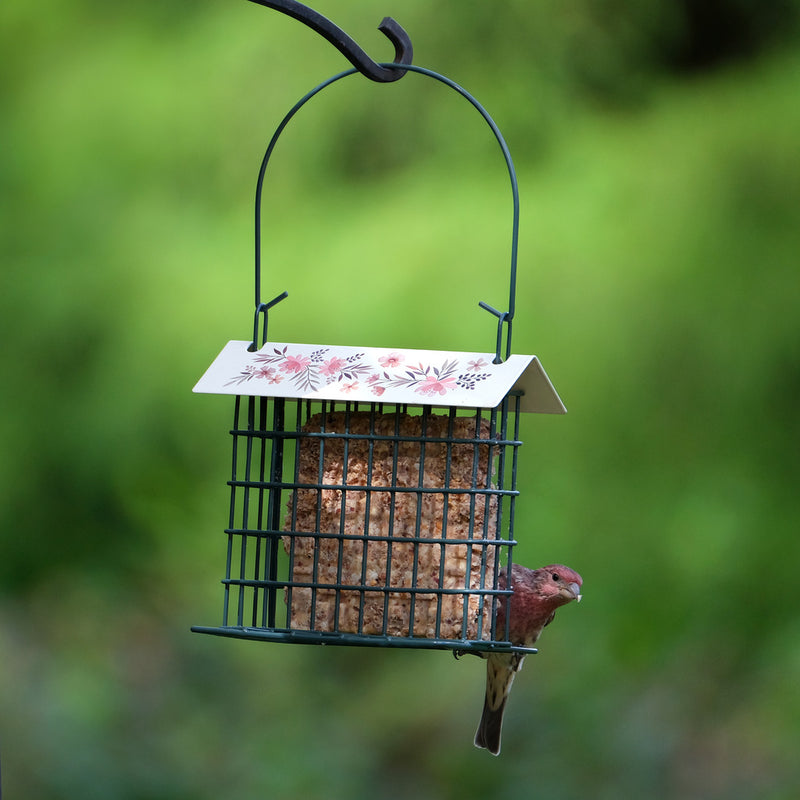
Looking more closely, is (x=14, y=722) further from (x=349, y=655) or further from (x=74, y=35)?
(x=74, y=35)

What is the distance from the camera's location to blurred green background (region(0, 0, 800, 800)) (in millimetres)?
4527

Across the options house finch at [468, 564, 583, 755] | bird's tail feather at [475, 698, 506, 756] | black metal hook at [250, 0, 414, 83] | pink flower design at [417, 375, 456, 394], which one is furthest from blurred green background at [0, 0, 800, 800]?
black metal hook at [250, 0, 414, 83]

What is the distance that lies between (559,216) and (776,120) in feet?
2.87

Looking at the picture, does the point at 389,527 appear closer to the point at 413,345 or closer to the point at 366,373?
the point at 366,373

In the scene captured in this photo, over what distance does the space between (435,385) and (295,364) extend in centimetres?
36

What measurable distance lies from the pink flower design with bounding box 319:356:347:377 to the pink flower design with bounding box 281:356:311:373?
0.15 ft

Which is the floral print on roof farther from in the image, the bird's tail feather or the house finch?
the bird's tail feather

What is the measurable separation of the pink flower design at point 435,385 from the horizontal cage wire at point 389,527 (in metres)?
0.18

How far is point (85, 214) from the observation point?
4.86 metres

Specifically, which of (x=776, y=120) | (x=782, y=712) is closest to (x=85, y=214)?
(x=776, y=120)

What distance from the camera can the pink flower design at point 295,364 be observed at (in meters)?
2.92

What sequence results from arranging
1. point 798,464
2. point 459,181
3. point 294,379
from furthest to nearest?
point 459,181 → point 798,464 → point 294,379

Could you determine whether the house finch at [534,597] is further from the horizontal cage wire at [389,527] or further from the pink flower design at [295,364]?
the pink flower design at [295,364]

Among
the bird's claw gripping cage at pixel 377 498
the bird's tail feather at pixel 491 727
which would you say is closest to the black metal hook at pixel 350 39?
the bird's claw gripping cage at pixel 377 498
